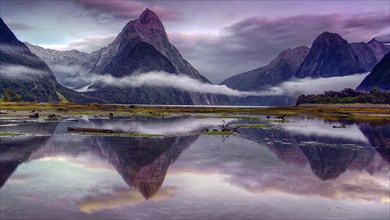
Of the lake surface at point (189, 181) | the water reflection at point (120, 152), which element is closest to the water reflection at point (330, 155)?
the lake surface at point (189, 181)

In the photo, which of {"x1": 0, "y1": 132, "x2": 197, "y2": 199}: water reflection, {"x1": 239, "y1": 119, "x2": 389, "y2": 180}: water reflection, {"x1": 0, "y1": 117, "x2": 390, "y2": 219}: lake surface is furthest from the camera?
{"x1": 239, "y1": 119, "x2": 389, "y2": 180}: water reflection

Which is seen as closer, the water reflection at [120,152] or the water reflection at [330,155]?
the water reflection at [120,152]

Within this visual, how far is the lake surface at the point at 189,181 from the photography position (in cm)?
2317

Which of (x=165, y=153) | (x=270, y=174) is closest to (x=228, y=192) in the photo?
(x=270, y=174)

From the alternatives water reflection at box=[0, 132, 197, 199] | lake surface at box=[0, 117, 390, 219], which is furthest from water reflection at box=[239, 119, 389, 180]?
water reflection at box=[0, 132, 197, 199]

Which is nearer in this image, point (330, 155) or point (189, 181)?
point (189, 181)

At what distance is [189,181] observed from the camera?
105 feet

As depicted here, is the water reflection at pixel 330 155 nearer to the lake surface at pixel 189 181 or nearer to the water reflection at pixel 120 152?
the lake surface at pixel 189 181

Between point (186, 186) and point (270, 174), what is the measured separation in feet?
31.9

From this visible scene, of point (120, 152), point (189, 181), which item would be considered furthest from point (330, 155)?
point (120, 152)

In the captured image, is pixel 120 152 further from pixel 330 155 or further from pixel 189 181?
pixel 330 155

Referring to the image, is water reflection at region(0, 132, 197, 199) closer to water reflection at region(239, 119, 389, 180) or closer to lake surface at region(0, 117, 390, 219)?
lake surface at region(0, 117, 390, 219)

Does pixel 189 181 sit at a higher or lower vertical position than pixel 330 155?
lower

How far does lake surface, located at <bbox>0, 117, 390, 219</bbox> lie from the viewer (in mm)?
23172
